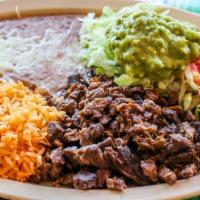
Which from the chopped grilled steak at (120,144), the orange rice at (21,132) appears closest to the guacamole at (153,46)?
the chopped grilled steak at (120,144)

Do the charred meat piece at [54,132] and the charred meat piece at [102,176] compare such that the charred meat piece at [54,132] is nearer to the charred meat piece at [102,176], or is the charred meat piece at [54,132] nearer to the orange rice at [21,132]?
the orange rice at [21,132]

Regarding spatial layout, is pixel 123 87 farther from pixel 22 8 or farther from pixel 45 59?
pixel 22 8

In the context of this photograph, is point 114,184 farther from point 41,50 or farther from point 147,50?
point 41,50

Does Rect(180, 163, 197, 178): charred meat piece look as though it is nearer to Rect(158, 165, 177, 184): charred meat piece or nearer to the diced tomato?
Rect(158, 165, 177, 184): charred meat piece

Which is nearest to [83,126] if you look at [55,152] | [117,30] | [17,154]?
[55,152]

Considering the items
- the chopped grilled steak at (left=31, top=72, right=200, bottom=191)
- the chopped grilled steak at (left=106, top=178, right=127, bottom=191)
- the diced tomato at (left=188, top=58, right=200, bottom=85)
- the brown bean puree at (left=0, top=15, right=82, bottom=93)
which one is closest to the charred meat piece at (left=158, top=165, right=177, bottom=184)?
the chopped grilled steak at (left=31, top=72, right=200, bottom=191)

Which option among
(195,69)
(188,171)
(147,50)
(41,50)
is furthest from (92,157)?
(41,50)
